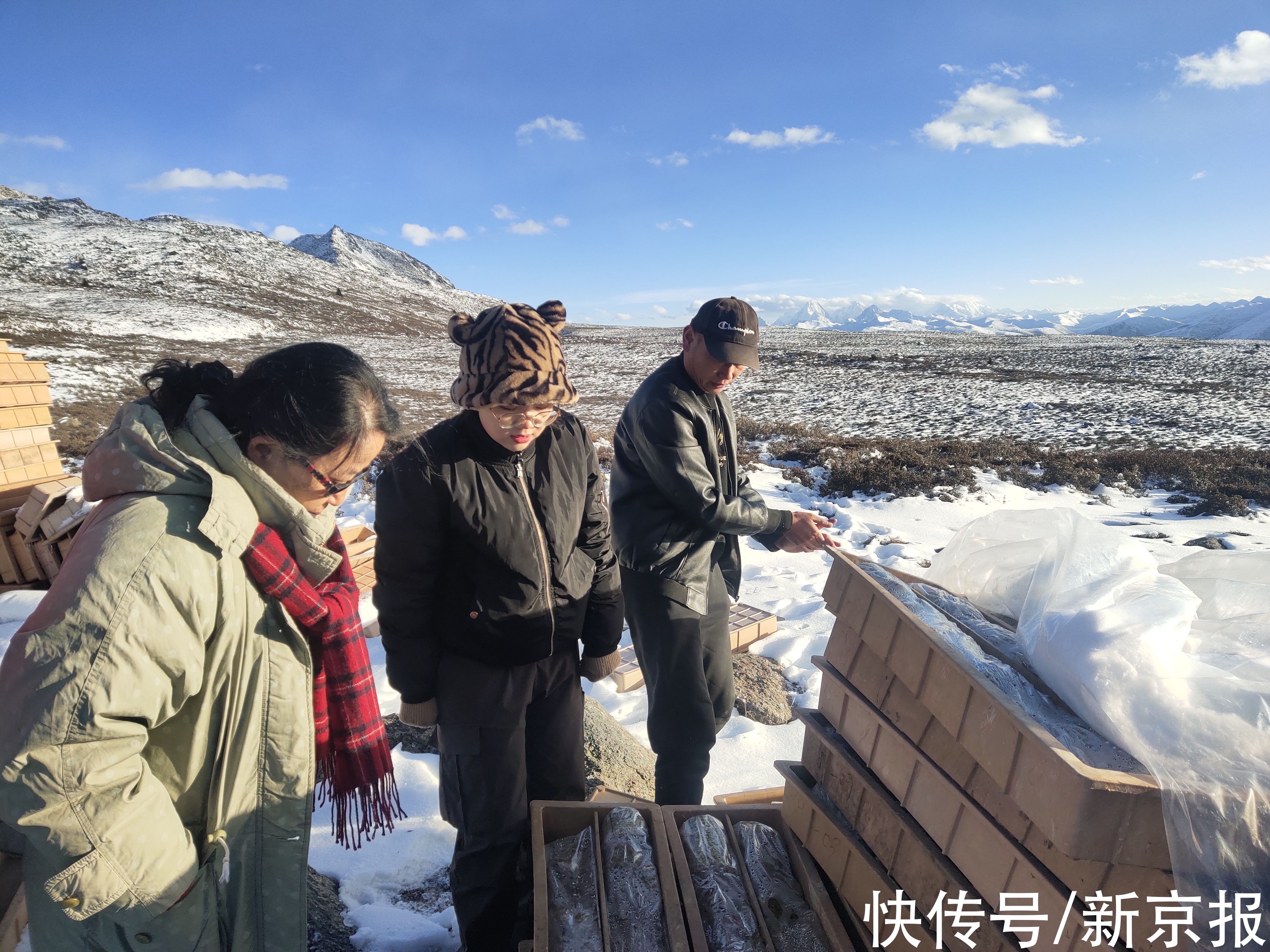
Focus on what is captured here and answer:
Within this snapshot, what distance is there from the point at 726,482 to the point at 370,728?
169 centimetres

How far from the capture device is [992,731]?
1424 millimetres

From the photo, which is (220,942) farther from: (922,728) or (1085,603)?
(1085,603)

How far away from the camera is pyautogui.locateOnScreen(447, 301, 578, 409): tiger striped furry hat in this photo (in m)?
1.98

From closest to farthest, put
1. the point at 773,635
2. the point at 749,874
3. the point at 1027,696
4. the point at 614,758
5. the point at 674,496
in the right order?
the point at 1027,696, the point at 749,874, the point at 674,496, the point at 614,758, the point at 773,635

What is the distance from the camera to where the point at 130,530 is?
3.79 feet

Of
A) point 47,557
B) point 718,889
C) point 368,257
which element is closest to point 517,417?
point 718,889

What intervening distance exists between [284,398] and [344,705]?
0.79 m

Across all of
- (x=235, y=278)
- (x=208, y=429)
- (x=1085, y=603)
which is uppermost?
(x=235, y=278)

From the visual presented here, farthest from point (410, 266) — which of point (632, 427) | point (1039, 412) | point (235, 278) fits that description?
point (632, 427)

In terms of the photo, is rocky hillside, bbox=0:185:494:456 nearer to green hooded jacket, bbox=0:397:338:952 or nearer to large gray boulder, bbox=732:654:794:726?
large gray boulder, bbox=732:654:794:726

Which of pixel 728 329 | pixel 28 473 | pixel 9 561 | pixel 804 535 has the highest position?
pixel 728 329

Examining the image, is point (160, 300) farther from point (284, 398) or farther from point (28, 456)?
point (284, 398)

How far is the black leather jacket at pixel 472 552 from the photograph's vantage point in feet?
6.43

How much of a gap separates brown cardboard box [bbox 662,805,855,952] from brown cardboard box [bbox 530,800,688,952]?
27mm
